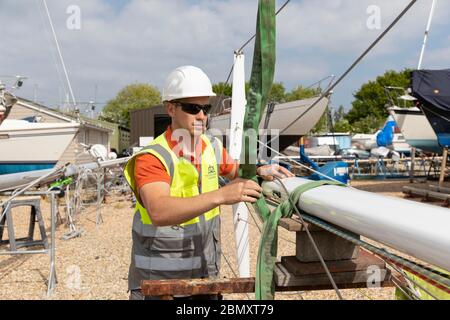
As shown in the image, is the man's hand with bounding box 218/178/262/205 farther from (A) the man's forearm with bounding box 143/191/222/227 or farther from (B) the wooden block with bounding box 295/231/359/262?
(B) the wooden block with bounding box 295/231/359/262

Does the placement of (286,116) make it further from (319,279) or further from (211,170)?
(319,279)

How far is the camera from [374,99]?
52.6 m

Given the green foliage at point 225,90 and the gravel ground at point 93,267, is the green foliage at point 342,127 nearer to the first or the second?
the green foliage at point 225,90

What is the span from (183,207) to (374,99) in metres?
54.9

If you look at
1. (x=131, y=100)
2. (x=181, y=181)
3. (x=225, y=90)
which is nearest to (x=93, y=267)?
(x=181, y=181)

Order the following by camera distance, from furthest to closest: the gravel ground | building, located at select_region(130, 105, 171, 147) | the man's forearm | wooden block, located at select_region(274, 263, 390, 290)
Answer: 1. building, located at select_region(130, 105, 171, 147)
2. the gravel ground
3. wooden block, located at select_region(274, 263, 390, 290)
4. the man's forearm

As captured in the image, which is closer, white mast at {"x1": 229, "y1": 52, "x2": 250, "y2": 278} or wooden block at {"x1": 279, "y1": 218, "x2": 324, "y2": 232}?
wooden block at {"x1": 279, "y1": 218, "x2": 324, "y2": 232}

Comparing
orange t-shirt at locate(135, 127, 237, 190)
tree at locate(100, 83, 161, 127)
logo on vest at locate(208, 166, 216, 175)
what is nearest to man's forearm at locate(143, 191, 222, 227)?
orange t-shirt at locate(135, 127, 237, 190)

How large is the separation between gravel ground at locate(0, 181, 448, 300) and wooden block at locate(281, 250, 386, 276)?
127 cm

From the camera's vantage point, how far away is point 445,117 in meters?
10.3

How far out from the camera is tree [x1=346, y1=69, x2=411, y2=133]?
167 feet

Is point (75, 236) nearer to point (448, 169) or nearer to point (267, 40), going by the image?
point (267, 40)

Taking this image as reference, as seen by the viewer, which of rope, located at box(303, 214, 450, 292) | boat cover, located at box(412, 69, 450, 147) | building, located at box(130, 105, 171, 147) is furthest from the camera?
building, located at box(130, 105, 171, 147)
